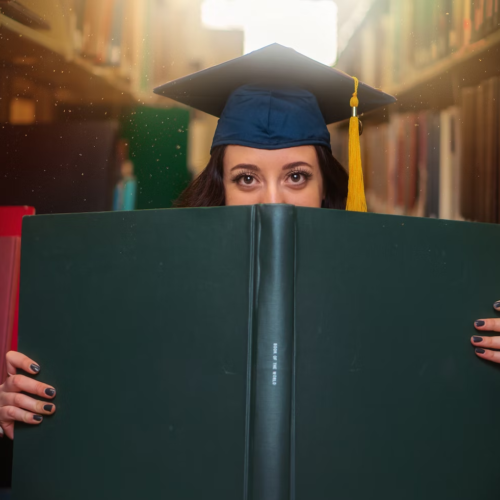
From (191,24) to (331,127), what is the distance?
54 centimetres

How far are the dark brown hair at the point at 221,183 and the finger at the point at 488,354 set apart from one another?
0.54 m

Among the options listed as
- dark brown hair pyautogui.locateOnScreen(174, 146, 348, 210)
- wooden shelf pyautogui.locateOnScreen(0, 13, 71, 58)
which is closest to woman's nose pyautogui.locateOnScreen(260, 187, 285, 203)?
dark brown hair pyautogui.locateOnScreen(174, 146, 348, 210)

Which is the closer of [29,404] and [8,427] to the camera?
[29,404]

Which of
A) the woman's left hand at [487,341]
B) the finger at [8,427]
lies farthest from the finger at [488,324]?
the finger at [8,427]

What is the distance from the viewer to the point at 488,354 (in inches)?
22.9

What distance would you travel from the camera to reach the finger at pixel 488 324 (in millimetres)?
583

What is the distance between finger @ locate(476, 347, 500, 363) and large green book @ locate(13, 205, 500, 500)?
0.06 feet

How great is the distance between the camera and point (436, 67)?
1387 mm

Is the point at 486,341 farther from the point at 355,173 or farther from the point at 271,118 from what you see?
the point at 271,118

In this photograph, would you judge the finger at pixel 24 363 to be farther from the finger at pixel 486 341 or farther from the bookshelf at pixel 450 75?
the bookshelf at pixel 450 75

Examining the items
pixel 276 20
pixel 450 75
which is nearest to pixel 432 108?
pixel 450 75

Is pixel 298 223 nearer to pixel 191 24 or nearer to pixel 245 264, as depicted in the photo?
pixel 245 264

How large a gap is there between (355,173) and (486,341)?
1.48ft

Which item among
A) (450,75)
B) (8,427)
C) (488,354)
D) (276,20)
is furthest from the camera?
(276,20)
